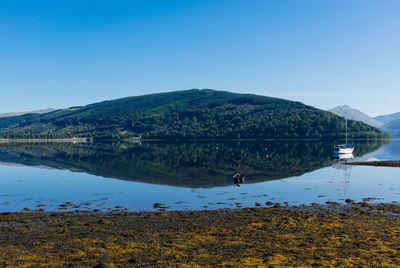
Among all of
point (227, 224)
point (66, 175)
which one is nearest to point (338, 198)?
point (227, 224)

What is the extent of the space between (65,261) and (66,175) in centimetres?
6186

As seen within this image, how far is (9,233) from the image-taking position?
29266mm

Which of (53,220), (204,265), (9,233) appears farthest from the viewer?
(53,220)

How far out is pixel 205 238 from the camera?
27.0 metres

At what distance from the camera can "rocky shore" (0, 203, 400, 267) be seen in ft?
70.7

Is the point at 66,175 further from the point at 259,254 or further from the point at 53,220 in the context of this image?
the point at 259,254

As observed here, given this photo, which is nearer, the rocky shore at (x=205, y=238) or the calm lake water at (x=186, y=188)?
the rocky shore at (x=205, y=238)

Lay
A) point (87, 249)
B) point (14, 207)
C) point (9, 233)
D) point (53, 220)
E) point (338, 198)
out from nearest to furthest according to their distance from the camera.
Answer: point (87, 249)
point (9, 233)
point (53, 220)
point (14, 207)
point (338, 198)

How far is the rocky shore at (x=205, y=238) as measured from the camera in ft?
70.7

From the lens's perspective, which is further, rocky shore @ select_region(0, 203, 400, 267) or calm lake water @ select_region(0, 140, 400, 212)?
calm lake water @ select_region(0, 140, 400, 212)

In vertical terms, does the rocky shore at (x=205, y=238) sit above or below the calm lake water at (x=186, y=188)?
above

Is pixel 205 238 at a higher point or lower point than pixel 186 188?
higher

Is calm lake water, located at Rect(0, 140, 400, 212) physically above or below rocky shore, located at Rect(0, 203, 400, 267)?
below

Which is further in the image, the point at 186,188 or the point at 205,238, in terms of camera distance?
the point at 186,188
